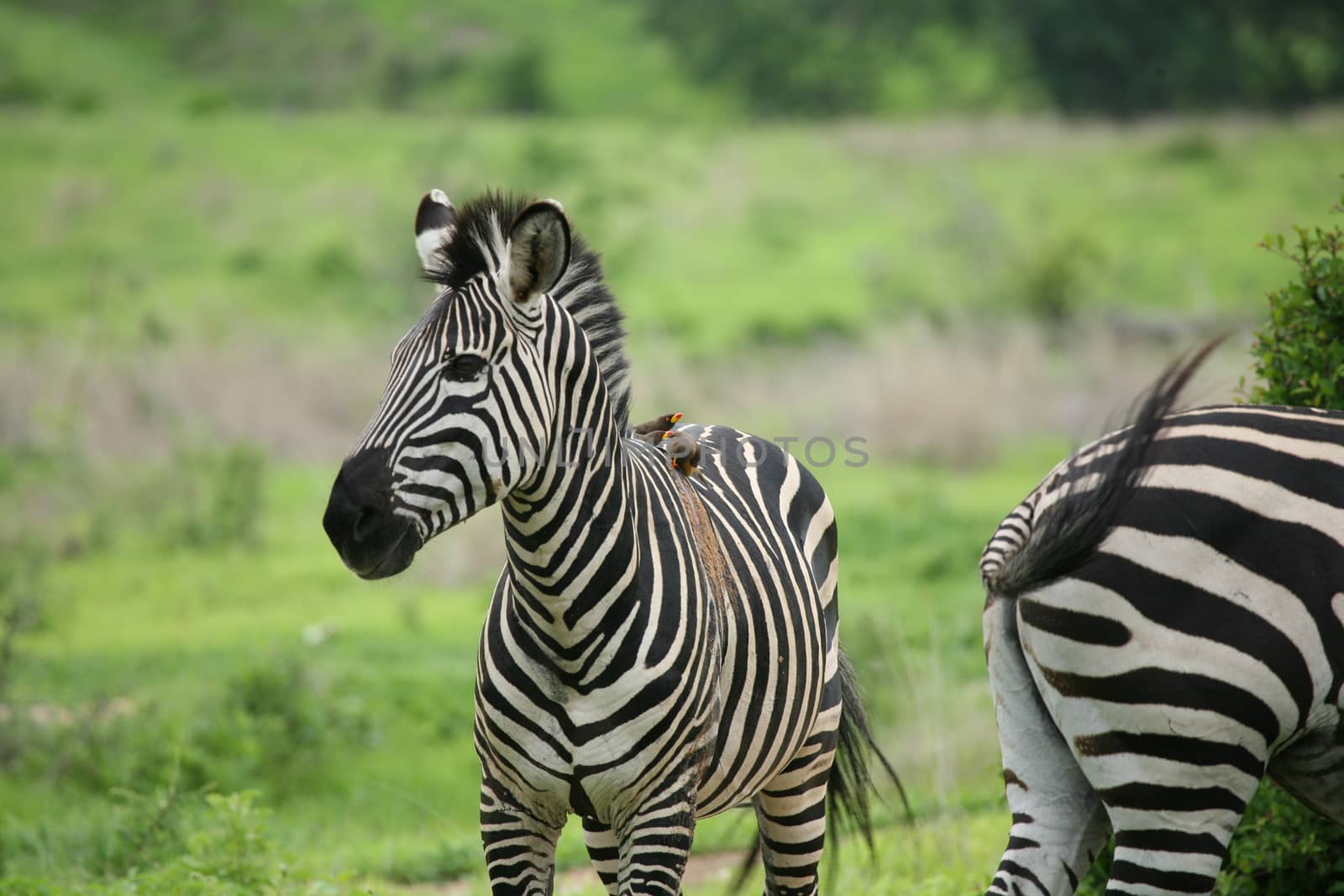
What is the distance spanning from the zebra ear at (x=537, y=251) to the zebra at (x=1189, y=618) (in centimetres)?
124

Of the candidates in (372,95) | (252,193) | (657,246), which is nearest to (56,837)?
(657,246)

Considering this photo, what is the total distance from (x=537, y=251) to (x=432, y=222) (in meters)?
0.52

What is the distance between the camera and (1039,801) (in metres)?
3.17

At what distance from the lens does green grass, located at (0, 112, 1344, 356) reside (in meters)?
20.2

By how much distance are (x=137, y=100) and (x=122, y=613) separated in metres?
26.9

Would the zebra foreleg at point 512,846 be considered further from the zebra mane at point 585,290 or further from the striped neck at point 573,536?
the zebra mane at point 585,290

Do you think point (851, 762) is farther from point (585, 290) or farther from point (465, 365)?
point (465, 365)

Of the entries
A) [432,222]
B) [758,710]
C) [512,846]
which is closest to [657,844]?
[512,846]

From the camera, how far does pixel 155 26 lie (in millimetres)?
39562

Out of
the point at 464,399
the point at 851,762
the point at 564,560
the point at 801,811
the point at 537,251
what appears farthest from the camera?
the point at 851,762

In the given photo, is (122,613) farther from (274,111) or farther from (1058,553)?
(274,111)

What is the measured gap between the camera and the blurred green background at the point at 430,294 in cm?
757

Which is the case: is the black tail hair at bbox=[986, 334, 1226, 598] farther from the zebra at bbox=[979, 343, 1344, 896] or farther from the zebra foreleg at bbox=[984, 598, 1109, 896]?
the zebra foreleg at bbox=[984, 598, 1109, 896]

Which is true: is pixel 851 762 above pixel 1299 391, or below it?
below
